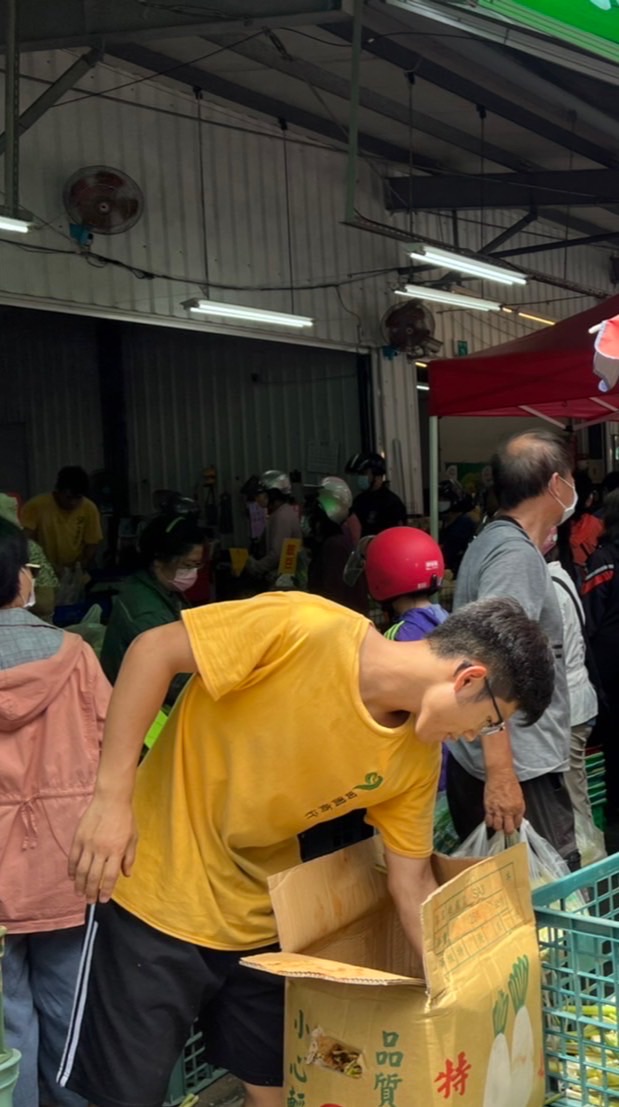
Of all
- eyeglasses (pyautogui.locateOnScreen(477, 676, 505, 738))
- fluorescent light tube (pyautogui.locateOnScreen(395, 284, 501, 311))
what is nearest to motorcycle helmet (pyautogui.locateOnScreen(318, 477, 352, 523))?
fluorescent light tube (pyautogui.locateOnScreen(395, 284, 501, 311))

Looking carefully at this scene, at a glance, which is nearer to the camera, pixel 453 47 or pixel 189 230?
pixel 453 47

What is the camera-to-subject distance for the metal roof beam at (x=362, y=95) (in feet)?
27.3

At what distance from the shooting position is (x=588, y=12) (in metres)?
4.17

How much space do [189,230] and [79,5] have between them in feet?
10.6

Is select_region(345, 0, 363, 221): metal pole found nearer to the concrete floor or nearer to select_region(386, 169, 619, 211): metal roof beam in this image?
select_region(386, 169, 619, 211): metal roof beam

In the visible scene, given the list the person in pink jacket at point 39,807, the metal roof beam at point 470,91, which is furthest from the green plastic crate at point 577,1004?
the metal roof beam at point 470,91

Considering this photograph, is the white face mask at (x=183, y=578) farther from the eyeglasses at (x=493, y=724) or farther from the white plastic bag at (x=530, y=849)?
the eyeglasses at (x=493, y=724)

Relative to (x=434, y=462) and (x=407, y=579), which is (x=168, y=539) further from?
(x=434, y=462)

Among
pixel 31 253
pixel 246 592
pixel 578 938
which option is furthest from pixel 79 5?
pixel 578 938

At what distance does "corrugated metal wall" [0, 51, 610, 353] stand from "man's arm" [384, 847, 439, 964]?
6.02m

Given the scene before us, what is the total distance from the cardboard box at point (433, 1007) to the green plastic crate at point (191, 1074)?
1110 mm

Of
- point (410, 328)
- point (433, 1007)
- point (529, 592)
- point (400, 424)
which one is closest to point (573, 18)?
point (529, 592)

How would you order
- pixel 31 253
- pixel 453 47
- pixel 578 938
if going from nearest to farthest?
pixel 578 938, pixel 31 253, pixel 453 47

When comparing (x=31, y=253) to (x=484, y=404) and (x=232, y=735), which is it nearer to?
(x=484, y=404)
